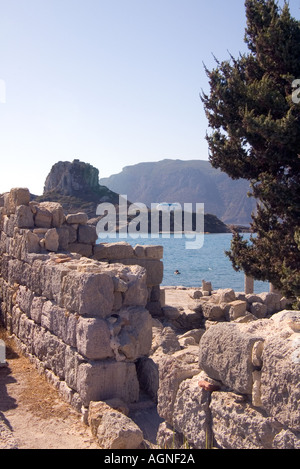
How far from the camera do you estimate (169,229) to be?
61656 millimetres

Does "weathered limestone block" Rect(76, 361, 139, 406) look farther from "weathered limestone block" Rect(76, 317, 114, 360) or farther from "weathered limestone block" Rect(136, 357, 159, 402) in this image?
"weathered limestone block" Rect(136, 357, 159, 402)

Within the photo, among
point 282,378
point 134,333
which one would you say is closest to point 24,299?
point 134,333

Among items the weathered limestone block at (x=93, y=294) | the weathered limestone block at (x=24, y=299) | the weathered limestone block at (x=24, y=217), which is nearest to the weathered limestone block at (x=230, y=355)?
the weathered limestone block at (x=93, y=294)

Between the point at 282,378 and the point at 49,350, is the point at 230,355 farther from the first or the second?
the point at 49,350

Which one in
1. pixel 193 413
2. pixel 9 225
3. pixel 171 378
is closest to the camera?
pixel 193 413

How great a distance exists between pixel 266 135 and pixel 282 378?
7504 mm

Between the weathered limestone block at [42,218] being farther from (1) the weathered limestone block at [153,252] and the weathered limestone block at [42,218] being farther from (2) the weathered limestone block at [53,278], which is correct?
(1) the weathered limestone block at [153,252]

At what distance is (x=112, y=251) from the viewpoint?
10.3 meters

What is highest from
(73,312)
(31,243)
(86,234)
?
(86,234)

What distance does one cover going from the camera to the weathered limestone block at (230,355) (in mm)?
2973

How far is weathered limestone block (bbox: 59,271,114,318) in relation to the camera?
5340mm

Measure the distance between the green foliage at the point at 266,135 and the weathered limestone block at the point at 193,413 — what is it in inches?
242

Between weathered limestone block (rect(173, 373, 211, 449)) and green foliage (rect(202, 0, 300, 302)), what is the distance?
614 centimetres

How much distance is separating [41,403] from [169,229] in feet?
185
